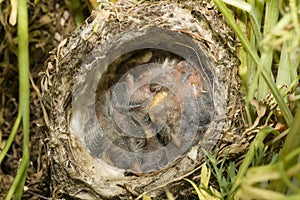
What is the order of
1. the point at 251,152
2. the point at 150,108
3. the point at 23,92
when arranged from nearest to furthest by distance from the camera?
the point at 251,152
the point at 23,92
the point at 150,108

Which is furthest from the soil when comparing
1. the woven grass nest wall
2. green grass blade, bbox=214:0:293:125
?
green grass blade, bbox=214:0:293:125

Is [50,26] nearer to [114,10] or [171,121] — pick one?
[114,10]

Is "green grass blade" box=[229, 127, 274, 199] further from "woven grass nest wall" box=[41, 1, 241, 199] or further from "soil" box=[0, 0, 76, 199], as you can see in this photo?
"soil" box=[0, 0, 76, 199]

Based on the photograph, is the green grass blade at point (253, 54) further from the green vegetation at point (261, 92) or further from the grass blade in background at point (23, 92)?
the grass blade in background at point (23, 92)

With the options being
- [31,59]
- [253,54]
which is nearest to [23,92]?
[31,59]

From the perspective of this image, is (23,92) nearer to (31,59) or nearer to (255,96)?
(31,59)

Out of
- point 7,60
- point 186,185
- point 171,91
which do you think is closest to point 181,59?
point 171,91

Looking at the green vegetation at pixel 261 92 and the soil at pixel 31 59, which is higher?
the soil at pixel 31 59

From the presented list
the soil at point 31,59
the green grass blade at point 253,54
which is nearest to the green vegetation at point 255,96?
the green grass blade at point 253,54

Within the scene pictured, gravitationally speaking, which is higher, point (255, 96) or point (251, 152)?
point (255, 96)
